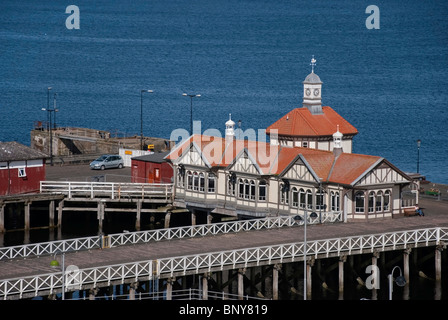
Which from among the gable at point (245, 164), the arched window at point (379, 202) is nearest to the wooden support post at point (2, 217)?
the gable at point (245, 164)

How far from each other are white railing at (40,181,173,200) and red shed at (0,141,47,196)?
92 centimetres

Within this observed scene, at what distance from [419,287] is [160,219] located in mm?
27544

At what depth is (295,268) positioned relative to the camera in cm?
8506

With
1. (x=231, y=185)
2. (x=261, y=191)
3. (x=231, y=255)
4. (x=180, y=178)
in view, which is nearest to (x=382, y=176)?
(x=261, y=191)

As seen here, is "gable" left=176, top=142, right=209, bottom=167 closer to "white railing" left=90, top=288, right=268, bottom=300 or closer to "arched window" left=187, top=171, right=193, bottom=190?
"arched window" left=187, top=171, right=193, bottom=190

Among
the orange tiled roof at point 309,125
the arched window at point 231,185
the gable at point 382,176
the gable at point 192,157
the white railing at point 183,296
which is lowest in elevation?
the white railing at point 183,296

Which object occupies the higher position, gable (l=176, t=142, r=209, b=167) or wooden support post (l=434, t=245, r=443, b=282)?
gable (l=176, t=142, r=209, b=167)

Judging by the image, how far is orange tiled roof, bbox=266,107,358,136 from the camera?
107 metres

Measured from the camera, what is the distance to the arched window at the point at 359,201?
292 feet

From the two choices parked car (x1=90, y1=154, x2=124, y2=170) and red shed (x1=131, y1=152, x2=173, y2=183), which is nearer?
red shed (x1=131, y1=152, x2=173, y2=183)

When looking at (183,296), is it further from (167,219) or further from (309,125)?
(309,125)

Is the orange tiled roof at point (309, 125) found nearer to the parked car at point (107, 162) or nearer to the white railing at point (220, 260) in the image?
the parked car at point (107, 162)

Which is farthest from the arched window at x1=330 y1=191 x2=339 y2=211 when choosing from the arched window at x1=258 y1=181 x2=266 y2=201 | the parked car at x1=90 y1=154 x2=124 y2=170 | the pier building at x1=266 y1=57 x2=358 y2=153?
the parked car at x1=90 y1=154 x2=124 y2=170

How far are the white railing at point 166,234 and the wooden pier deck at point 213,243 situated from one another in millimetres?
943
